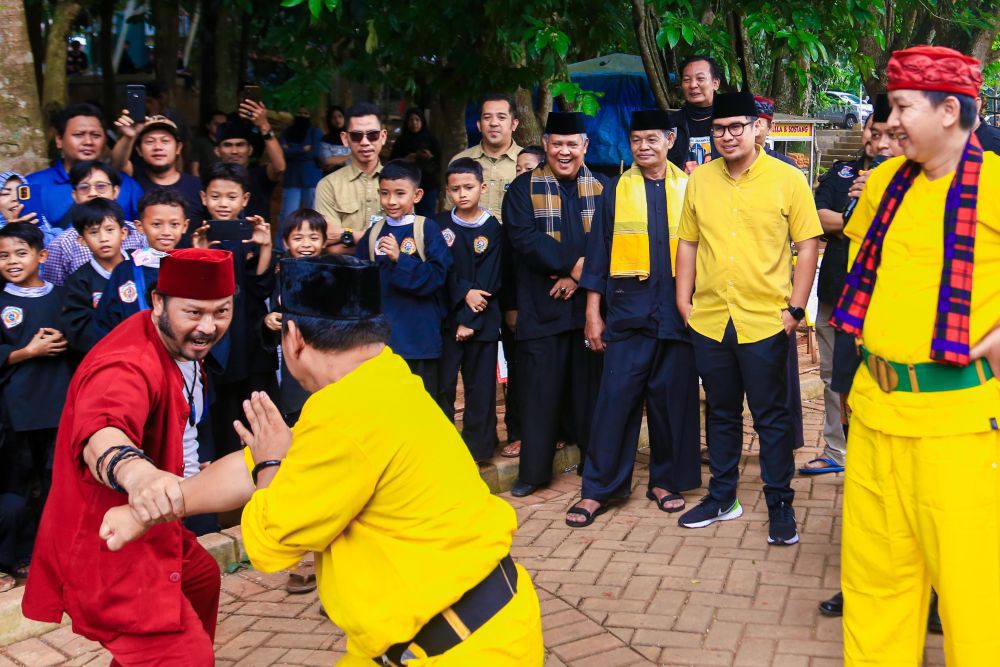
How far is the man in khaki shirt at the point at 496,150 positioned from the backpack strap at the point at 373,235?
1.01m

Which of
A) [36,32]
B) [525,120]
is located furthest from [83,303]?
[36,32]

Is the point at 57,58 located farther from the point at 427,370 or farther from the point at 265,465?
the point at 265,465

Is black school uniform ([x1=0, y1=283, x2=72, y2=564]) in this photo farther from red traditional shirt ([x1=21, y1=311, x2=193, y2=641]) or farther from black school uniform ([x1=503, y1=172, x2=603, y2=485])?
black school uniform ([x1=503, y1=172, x2=603, y2=485])

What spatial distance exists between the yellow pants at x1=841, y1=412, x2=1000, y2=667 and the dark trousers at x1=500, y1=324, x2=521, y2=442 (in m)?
3.23

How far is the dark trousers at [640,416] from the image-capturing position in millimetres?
6320

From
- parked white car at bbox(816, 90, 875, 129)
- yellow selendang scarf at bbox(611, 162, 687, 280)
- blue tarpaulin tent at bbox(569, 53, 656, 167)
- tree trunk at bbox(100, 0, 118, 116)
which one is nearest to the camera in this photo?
yellow selendang scarf at bbox(611, 162, 687, 280)

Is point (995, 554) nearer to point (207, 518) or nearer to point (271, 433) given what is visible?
point (271, 433)

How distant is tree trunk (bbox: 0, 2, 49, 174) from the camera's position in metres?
6.72

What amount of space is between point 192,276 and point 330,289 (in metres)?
0.78

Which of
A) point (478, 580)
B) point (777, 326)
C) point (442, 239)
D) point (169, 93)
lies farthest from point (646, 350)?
point (169, 93)

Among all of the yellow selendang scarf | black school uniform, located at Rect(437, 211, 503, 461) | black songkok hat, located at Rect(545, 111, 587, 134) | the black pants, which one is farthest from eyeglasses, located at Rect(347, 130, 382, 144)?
the black pants

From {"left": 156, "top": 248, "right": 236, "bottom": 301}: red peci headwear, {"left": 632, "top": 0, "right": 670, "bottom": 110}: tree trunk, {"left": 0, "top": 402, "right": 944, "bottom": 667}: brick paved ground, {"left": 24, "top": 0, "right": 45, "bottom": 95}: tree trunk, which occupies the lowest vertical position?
{"left": 0, "top": 402, "right": 944, "bottom": 667}: brick paved ground

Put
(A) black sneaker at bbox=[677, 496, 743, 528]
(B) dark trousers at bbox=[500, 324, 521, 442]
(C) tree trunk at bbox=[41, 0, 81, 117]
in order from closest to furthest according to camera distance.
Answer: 1. (A) black sneaker at bbox=[677, 496, 743, 528]
2. (B) dark trousers at bbox=[500, 324, 521, 442]
3. (C) tree trunk at bbox=[41, 0, 81, 117]

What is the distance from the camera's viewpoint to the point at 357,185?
688cm
